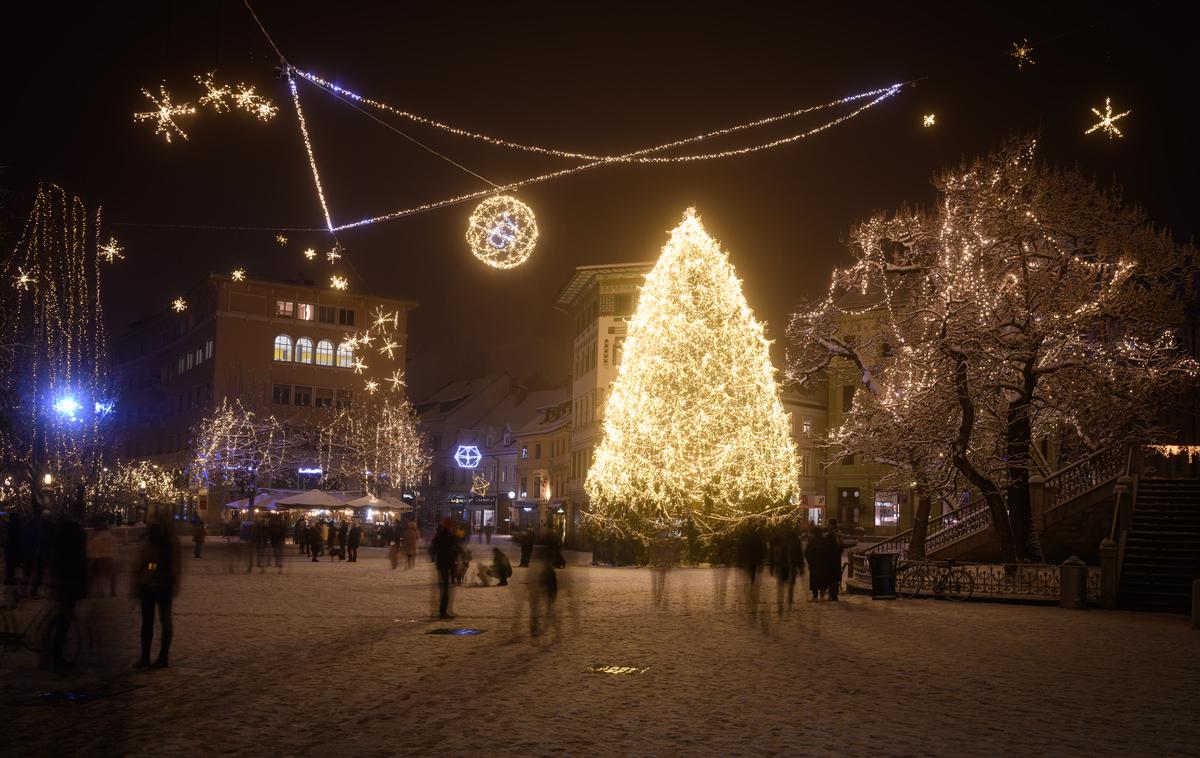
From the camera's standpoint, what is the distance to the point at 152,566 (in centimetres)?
1237

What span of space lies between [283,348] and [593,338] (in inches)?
1235

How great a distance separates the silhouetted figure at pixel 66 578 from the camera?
41.1ft

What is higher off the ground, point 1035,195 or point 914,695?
point 1035,195

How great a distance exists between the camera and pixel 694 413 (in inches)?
1379

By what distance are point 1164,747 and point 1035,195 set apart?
24038 mm

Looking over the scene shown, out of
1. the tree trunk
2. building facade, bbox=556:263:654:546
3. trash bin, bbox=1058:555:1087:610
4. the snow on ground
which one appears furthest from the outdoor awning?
trash bin, bbox=1058:555:1087:610

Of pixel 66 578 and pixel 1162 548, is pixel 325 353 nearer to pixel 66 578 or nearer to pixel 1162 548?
pixel 1162 548

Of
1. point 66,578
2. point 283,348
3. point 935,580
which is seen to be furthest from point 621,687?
point 283,348

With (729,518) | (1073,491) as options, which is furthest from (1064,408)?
(729,518)

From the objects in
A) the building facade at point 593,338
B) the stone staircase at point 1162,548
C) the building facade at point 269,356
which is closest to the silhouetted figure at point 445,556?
the stone staircase at point 1162,548

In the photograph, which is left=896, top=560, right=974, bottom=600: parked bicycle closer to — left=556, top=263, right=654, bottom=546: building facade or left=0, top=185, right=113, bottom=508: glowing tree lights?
left=0, top=185, right=113, bottom=508: glowing tree lights

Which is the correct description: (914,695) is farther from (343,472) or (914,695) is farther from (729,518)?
(343,472)

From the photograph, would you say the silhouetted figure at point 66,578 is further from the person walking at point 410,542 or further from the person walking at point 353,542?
the person walking at point 353,542

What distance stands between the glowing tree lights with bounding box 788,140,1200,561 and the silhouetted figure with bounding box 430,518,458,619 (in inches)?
586
